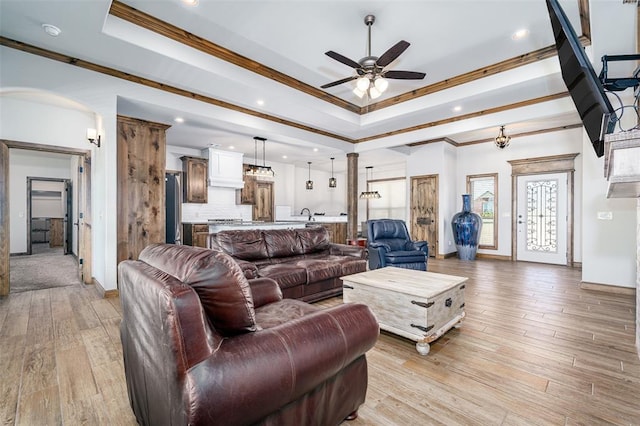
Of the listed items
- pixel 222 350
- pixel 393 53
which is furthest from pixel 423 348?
pixel 393 53

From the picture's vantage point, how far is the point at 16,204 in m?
7.32

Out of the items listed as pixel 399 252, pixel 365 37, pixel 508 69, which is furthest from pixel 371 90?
pixel 399 252

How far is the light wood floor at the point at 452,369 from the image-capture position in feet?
5.36

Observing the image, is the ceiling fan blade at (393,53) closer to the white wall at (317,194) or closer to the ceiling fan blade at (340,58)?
the ceiling fan blade at (340,58)

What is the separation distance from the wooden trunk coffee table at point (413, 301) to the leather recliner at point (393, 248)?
168 cm

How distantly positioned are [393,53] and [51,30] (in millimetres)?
3221

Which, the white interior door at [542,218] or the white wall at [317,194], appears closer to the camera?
the white interior door at [542,218]

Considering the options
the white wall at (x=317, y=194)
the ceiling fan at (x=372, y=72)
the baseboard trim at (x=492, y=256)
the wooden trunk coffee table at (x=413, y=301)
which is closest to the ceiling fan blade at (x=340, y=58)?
the ceiling fan at (x=372, y=72)

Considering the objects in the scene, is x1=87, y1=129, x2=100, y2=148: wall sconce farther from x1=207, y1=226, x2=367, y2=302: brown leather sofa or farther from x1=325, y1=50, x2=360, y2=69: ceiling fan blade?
x1=325, y1=50, x2=360, y2=69: ceiling fan blade

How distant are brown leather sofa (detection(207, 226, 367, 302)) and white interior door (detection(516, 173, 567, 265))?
4.69 metres

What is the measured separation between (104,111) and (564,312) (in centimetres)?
587

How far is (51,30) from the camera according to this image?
2.72 meters

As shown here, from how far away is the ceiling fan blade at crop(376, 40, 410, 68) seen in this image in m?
2.74

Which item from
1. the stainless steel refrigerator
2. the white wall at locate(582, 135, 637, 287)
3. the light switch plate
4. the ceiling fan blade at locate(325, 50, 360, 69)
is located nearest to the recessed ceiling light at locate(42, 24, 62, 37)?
the ceiling fan blade at locate(325, 50, 360, 69)
